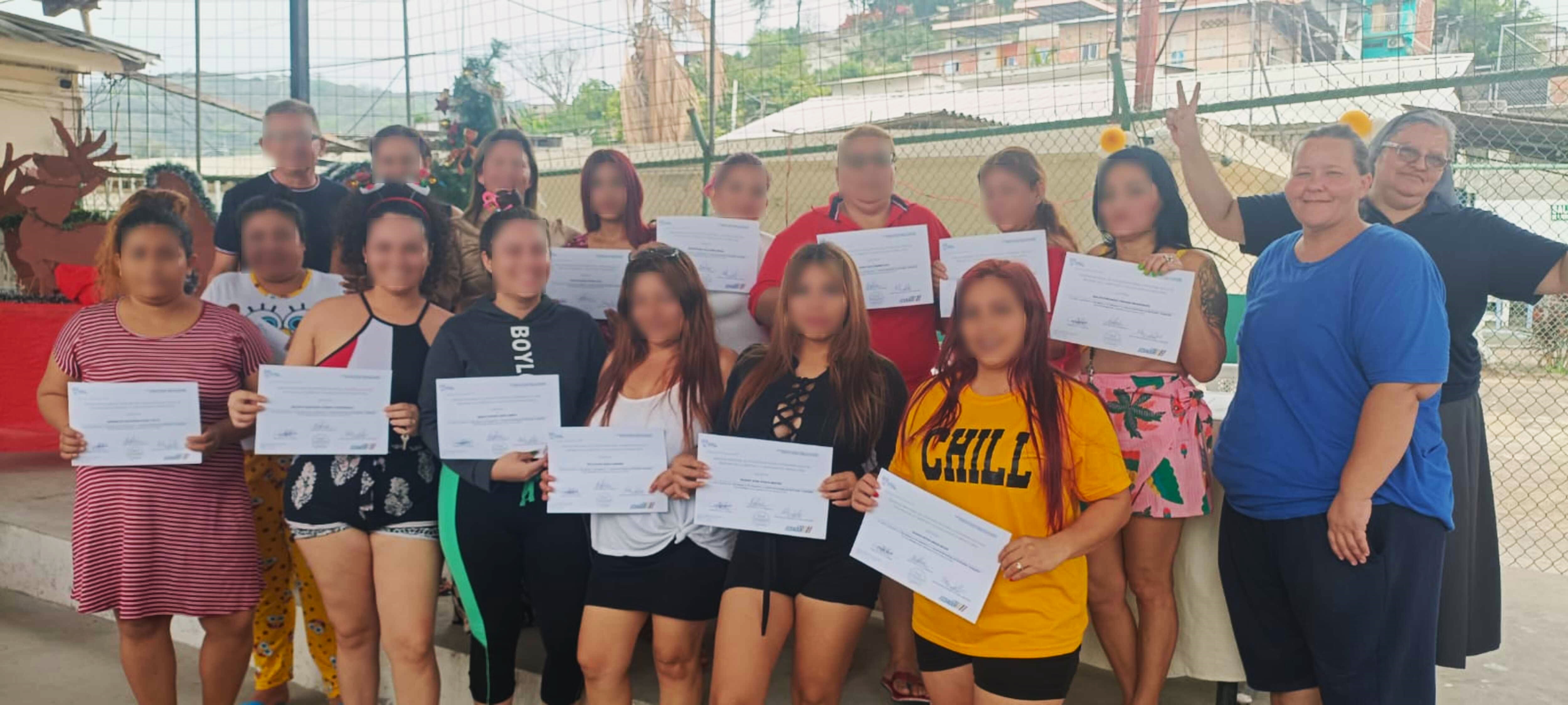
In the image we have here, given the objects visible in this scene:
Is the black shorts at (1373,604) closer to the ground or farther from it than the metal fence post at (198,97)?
closer to the ground

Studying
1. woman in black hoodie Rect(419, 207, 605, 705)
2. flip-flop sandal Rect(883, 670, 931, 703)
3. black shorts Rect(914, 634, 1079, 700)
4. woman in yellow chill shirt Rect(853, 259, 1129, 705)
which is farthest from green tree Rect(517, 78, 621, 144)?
black shorts Rect(914, 634, 1079, 700)

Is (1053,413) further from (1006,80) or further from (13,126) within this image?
(13,126)

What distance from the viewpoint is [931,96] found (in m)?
10.8

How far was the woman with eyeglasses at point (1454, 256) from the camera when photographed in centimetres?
289

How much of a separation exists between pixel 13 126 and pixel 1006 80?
448 inches

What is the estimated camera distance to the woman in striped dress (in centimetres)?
325

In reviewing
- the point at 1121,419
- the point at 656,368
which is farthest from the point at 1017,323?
the point at 656,368
